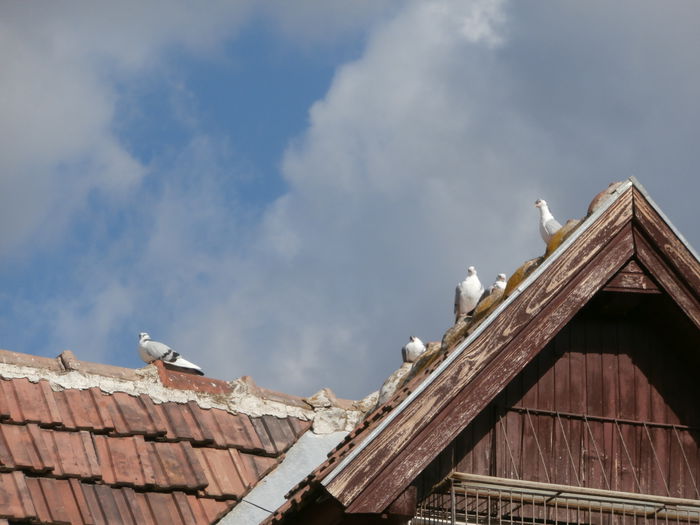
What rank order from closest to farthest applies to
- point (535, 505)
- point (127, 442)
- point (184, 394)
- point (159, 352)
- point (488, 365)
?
point (488, 365) < point (535, 505) < point (127, 442) < point (184, 394) < point (159, 352)

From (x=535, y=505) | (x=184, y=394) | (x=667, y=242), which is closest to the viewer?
(x=535, y=505)

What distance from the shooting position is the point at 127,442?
10672 mm

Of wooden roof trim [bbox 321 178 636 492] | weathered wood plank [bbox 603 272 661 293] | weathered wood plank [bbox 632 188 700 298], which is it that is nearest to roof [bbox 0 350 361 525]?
wooden roof trim [bbox 321 178 636 492]

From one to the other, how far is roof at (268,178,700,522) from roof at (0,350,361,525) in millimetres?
1187

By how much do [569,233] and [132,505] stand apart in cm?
336

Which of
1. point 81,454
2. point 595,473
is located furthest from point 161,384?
point 595,473

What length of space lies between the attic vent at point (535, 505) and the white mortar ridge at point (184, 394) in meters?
3.06

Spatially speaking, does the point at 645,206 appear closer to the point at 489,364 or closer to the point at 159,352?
the point at 489,364

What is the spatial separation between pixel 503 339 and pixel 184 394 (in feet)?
11.5

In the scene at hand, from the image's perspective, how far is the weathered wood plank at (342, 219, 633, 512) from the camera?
854cm

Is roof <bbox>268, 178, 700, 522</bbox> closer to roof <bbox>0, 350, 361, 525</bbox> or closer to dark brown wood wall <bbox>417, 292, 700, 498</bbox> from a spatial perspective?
dark brown wood wall <bbox>417, 292, 700, 498</bbox>

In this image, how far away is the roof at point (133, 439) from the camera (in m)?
9.87

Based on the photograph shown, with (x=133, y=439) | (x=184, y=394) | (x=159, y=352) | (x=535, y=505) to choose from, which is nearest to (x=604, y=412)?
(x=535, y=505)

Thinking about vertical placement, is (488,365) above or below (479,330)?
below
